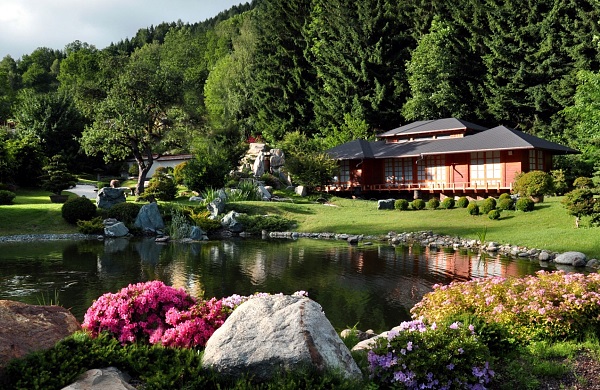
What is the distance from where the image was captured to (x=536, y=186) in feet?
94.6

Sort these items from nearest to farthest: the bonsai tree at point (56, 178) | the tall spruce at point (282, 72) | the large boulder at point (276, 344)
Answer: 1. the large boulder at point (276, 344)
2. the bonsai tree at point (56, 178)
3. the tall spruce at point (282, 72)

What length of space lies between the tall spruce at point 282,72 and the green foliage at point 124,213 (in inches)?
1287

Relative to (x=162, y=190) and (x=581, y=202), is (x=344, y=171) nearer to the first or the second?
(x=162, y=190)

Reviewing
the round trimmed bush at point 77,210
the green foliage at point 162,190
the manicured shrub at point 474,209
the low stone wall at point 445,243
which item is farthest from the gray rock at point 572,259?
the green foliage at point 162,190

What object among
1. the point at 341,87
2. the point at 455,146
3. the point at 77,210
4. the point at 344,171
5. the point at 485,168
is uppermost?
the point at 341,87

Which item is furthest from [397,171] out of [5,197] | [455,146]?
[5,197]

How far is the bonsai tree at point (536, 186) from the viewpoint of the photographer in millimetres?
28828

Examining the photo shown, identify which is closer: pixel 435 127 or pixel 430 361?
pixel 430 361

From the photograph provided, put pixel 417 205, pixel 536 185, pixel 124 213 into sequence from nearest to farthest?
1. pixel 536 185
2. pixel 124 213
3. pixel 417 205

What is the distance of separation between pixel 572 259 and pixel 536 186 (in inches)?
449

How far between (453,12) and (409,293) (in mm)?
43932

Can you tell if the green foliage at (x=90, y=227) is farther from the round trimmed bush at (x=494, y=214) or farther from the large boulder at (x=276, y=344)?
the large boulder at (x=276, y=344)

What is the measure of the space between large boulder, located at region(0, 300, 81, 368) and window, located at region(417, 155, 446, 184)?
36781 mm

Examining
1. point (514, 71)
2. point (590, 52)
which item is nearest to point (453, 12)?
point (514, 71)
